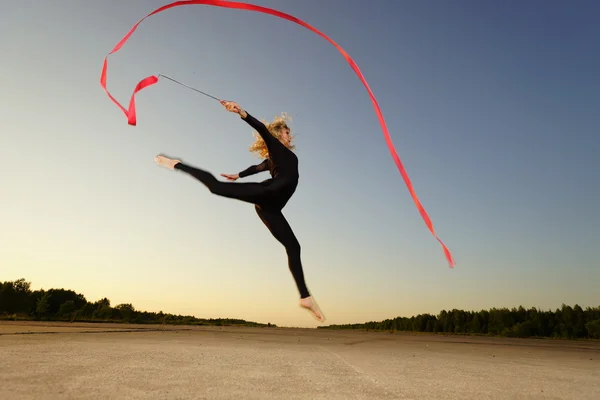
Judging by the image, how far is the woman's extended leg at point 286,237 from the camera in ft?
16.1

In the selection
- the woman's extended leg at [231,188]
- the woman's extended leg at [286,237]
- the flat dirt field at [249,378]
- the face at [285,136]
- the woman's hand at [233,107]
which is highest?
the face at [285,136]

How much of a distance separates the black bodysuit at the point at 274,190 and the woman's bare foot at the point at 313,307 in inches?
3.7

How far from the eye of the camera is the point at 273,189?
4.69 m

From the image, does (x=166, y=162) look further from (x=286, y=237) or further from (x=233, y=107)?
(x=286, y=237)

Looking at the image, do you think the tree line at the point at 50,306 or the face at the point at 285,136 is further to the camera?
the tree line at the point at 50,306

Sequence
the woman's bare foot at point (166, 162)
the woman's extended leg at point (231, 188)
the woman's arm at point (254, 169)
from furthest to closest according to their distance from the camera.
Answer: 1. the woman's arm at point (254, 169)
2. the woman's bare foot at point (166, 162)
3. the woman's extended leg at point (231, 188)

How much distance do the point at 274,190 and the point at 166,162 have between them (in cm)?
126

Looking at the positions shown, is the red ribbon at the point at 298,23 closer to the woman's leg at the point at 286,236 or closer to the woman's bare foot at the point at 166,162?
the woman's bare foot at the point at 166,162

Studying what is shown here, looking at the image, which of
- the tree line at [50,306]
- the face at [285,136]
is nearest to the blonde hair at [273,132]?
the face at [285,136]

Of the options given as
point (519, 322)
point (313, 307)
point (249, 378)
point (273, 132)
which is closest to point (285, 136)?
point (273, 132)

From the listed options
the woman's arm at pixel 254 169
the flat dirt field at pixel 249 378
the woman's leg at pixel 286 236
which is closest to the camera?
the woman's leg at pixel 286 236

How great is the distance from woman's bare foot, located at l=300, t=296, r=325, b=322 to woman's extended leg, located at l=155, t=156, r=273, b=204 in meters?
1.16

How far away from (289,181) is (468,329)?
262 ft

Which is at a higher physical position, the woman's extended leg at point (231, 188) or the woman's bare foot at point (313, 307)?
the woman's extended leg at point (231, 188)
